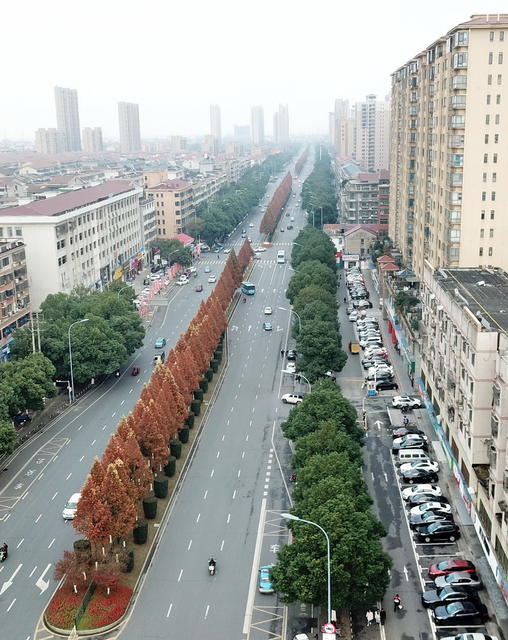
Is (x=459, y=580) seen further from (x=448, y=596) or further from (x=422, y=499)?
(x=422, y=499)

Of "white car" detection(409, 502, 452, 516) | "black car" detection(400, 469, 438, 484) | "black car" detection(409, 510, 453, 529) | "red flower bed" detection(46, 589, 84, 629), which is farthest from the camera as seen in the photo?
"black car" detection(400, 469, 438, 484)

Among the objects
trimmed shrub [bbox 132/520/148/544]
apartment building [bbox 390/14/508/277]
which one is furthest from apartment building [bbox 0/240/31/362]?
apartment building [bbox 390/14/508/277]

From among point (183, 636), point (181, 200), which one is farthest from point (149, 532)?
point (181, 200)

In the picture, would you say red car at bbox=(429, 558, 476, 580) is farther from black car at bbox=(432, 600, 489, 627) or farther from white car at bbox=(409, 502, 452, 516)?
white car at bbox=(409, 502, 452, 516)

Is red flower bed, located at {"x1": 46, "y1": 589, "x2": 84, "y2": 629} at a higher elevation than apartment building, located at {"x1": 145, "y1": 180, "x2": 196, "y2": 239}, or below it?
below

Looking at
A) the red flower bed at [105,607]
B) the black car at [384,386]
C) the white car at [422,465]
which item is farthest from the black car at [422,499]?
the black car at [384,386]

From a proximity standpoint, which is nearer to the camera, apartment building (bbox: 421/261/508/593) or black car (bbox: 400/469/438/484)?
apartment building (bbox: 421/261/508/593)

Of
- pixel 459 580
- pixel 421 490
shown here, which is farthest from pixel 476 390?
pixel 421 490
